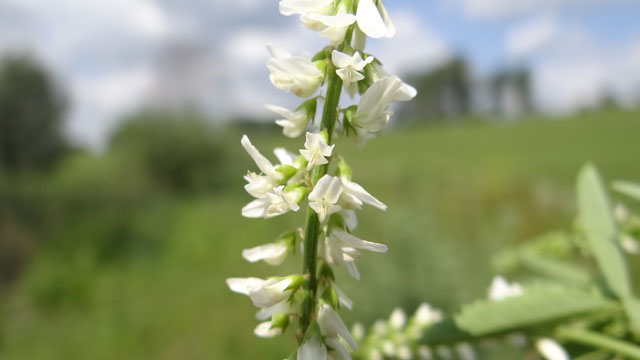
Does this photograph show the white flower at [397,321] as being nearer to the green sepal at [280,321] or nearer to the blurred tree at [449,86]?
the green sepal at [280,321]

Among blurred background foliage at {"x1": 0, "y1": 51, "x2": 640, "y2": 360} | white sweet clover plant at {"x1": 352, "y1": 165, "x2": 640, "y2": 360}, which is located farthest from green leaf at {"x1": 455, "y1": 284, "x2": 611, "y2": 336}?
blurred background foliage at {"x1": 0, "y1": 51, "x2": 640, "y2": 360}

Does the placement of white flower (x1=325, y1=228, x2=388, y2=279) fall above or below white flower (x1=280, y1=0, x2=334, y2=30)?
below

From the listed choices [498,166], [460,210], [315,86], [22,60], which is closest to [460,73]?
[498,166]

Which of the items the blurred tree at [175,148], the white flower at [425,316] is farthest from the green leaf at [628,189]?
the blurred tree at [175,148]

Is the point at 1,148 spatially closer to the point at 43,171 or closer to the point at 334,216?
the point at 43,171

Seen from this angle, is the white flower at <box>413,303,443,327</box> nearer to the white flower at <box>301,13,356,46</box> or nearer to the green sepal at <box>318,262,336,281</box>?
the green sepal at <box>318,262,336,281</box>

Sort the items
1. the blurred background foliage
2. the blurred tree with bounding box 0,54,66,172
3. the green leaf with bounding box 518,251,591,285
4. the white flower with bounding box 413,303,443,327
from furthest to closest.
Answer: the blurred tree with bounding box 0,54,66,172 < the blurred background foliage < the green leaf with bounding box 518,251,591,285 < the white flower with bounding box 413,303,443,327
